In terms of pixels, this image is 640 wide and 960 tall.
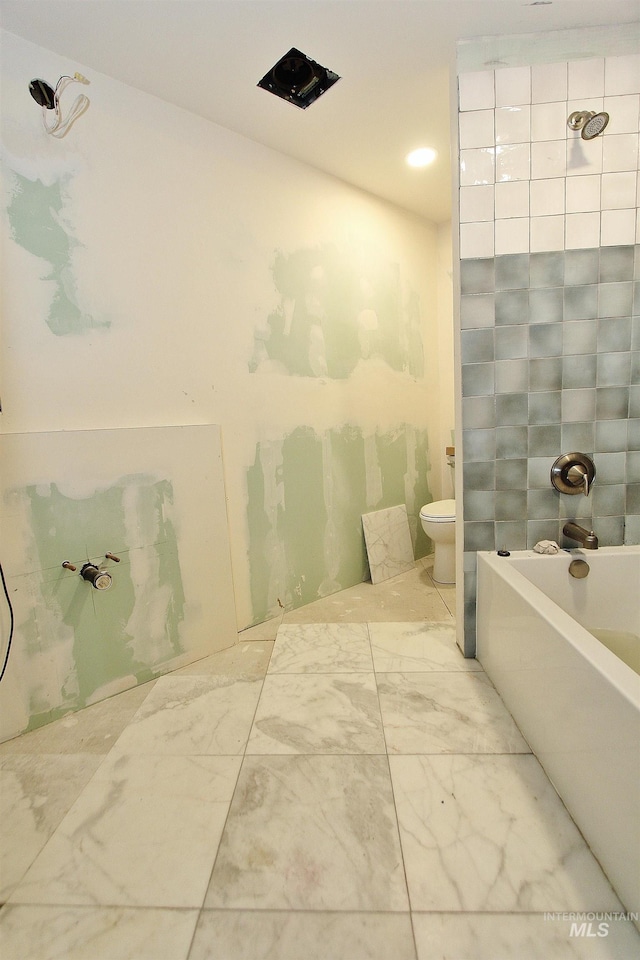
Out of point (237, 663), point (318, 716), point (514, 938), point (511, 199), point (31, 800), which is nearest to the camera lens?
point (514, 938)

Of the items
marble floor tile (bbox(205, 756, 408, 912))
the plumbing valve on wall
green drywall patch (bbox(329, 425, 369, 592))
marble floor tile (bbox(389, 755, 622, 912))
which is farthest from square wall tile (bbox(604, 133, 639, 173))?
the plumbing valve on wall

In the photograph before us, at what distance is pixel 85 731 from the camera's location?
4.94ft

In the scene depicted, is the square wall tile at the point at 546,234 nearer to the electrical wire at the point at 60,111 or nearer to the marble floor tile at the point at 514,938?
the electrical wire at the point at 60,111

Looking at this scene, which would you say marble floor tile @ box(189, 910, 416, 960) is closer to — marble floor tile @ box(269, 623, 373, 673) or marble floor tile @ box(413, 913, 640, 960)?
marble floor tile @ box(413, 913, 640, 960)

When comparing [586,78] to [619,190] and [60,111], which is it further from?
[60,111]

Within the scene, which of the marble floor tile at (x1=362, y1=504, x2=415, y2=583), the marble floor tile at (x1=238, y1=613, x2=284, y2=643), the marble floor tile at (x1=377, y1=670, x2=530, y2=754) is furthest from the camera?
the marble floor tile at (x1=362, y1=504, x2=415, y2=583)

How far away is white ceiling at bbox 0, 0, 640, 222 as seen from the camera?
1.41 metres

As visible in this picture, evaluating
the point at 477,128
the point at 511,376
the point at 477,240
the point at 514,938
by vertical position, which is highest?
the point at 477,128

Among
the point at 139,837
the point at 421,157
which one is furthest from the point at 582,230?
the point at 139,837

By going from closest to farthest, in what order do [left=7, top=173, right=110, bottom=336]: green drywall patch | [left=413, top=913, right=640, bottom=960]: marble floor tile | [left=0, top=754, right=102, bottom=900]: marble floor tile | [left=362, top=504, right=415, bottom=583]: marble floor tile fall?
1. [left=413, top=913, right=640, bottom=960]: marble floor tile
2. [left=0, top=754, right=102, bottom=900]: marble floor tile
3. [left=7, top=173, right=110, bottom=336]: green drywall patch
4. [left=362, top=504, right=415, bottom=583]: marble floor tile

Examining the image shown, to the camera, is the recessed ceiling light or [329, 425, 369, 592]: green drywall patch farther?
[329, 425, 369, 592]: green drywall patch

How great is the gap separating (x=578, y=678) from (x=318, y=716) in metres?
0.86

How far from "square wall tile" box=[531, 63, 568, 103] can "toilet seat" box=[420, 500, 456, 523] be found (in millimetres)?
1889

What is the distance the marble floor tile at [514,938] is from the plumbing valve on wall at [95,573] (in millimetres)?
1290
